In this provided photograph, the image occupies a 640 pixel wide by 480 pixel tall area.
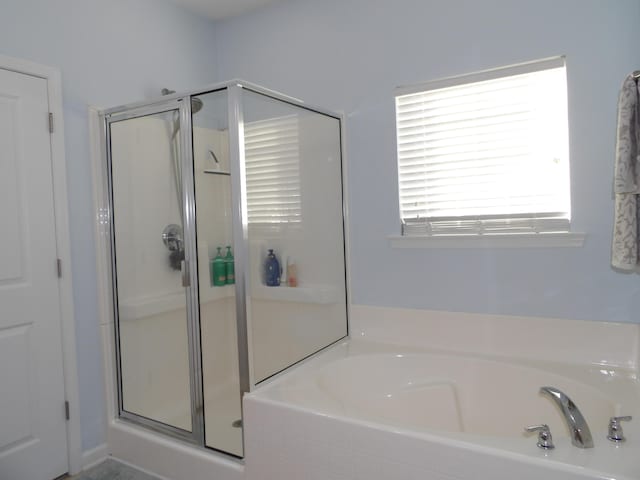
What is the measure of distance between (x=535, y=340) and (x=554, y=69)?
4.10ft

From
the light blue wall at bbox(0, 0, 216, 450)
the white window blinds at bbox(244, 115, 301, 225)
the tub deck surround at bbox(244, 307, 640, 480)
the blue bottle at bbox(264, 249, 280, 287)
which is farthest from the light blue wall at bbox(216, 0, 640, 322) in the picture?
the light blue wall at bbox(0, 0, 216, 450)

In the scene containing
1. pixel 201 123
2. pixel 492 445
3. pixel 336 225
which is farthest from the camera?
pixel 336 225

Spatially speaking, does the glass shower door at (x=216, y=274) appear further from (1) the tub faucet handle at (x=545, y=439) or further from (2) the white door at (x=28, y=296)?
(1) the tub faucet handle at (x=545, y=439)

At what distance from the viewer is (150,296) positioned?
2352 mm

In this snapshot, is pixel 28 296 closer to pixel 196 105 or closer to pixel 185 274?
pixel 185 274

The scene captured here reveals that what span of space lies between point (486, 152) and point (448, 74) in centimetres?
44

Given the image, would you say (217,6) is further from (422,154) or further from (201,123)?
(422,154)

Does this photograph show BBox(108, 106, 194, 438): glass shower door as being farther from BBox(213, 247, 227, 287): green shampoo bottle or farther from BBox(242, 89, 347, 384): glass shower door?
BBox(242, 89, 347, 384): glass shower door

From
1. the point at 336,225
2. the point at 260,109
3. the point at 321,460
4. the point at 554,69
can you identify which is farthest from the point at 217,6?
the point at 321,460

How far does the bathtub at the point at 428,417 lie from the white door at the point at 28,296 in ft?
3.31

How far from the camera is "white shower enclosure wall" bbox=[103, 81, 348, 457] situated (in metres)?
1.96

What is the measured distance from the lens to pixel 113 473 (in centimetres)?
223

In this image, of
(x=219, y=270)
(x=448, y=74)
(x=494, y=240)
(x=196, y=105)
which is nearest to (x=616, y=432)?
(x=494, y=240)

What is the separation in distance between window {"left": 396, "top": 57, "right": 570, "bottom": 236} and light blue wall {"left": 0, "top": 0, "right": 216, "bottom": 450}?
151 cm
